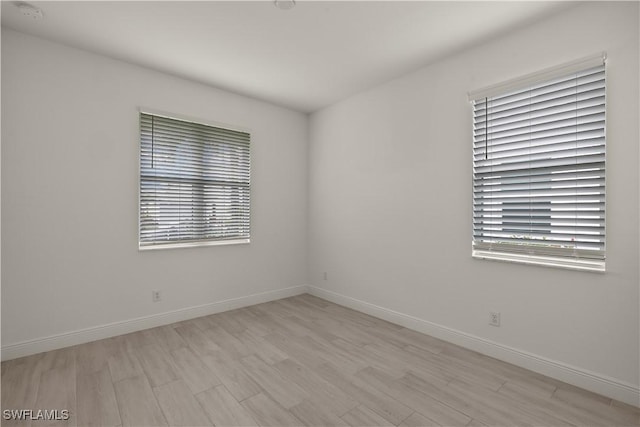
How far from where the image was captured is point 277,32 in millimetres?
2641

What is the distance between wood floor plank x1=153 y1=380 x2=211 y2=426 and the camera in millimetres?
1882

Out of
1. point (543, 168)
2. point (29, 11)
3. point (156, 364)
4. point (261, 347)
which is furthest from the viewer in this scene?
point (261, 347)

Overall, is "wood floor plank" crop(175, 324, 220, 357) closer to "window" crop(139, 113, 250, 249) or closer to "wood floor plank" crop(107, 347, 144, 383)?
"wood floor plank" crop(107, 347, 144, 383)

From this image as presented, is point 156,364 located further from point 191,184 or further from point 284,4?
point 284,4

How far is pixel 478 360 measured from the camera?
2654mm

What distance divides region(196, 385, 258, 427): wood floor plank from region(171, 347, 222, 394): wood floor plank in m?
0.08

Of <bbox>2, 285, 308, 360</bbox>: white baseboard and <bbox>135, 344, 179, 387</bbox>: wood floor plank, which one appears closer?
<bbox>135, 344, 179, 387</bbox>: wood floor plank

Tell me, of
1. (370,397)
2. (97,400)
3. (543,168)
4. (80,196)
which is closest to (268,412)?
(370,397)

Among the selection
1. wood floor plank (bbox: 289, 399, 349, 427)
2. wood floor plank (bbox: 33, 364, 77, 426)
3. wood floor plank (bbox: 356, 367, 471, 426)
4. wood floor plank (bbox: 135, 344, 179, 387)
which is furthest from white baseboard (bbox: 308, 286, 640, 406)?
wood floor plank (bbox: 33, 364, 77, 426)

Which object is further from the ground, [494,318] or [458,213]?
[458,213]

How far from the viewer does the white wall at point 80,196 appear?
8.70 feet

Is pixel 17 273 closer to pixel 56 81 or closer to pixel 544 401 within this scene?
pixel 56 81

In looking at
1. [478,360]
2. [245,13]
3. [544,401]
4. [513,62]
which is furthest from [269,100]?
[544,401]

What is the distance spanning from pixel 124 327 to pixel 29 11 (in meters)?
2.82
